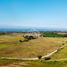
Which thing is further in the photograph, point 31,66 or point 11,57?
point 11,57

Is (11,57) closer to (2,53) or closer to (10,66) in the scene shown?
(2,53)

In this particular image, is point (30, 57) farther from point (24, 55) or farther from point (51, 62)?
point (51, 62)

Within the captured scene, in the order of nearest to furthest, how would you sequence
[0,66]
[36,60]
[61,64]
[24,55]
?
[0,66]
[61,64]
[36,60]
[24,55]

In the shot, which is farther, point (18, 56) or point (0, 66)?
point (18, 56)

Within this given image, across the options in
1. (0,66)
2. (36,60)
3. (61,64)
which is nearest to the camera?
(0,66)

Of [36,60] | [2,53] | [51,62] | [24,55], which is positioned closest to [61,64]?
[51,62]

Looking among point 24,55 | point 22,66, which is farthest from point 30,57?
point 22,66

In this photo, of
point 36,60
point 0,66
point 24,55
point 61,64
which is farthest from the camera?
point 24,55

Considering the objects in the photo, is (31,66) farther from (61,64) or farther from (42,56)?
(42,56)
